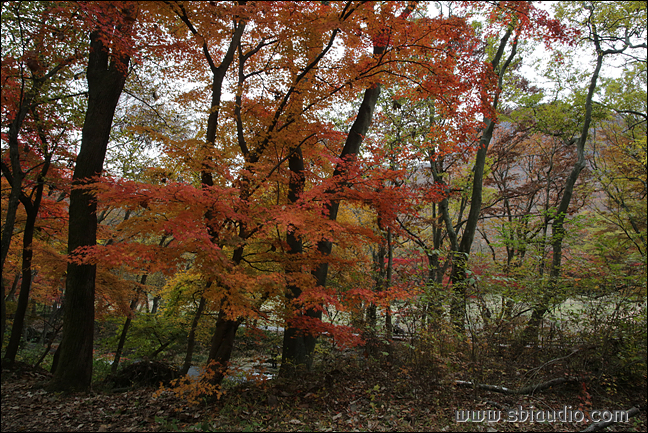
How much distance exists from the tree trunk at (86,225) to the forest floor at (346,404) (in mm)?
419

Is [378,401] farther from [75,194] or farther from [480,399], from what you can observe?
[75,194]

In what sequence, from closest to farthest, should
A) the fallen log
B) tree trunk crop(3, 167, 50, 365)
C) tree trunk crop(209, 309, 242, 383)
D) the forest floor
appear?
1. the forest floor
2. the fallen log
3. tree trunk crop(209, 309, 242, 383)
4. tree trunk crop(3, 167, 50, 365)

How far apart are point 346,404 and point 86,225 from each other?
5.28 metres

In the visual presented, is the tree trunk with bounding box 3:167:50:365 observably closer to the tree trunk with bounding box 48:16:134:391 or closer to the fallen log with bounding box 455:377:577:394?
the tree trunk with bounding box 48:16:134:391

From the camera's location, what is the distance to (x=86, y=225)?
579cm

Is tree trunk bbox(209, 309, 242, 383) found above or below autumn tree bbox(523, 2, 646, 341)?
below

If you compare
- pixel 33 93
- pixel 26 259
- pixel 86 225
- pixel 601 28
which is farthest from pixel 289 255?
pixel 601 28

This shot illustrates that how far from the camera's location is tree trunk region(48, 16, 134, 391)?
5.59 metres

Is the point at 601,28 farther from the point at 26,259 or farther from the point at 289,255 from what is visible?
the point at 26,259

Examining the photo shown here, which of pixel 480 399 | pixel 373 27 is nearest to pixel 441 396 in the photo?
pixel 480 399

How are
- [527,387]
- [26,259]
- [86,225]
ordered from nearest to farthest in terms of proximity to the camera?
[527,387]
[86,225]
[26,259]

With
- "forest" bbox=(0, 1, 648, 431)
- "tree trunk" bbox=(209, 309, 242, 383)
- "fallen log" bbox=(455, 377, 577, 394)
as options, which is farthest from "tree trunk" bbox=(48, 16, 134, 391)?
"fallen log" bbox=(455, 377, 577, 394)

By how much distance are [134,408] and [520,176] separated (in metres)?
16.0

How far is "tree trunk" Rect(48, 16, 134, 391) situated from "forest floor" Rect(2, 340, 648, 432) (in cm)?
42
